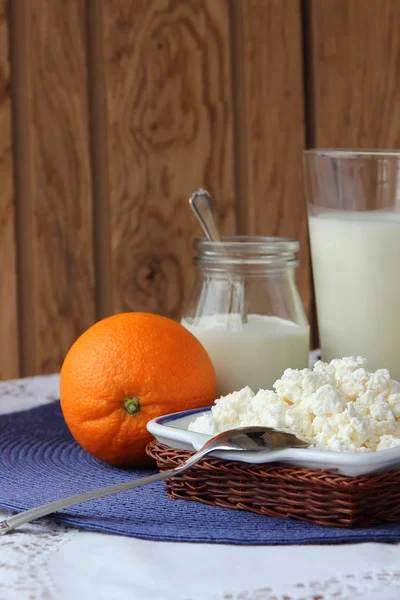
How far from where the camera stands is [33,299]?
6.72ft

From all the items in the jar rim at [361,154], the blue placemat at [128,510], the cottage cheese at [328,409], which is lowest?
the blue placemat at [128,510]

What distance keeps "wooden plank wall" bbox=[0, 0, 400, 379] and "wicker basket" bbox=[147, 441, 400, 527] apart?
1.37m

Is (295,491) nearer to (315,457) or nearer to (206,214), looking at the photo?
(315,457)

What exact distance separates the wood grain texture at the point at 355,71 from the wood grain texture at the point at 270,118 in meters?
0.05

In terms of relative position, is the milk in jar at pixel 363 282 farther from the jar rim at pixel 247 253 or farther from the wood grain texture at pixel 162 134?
the wood grain texture at pixel 162 134

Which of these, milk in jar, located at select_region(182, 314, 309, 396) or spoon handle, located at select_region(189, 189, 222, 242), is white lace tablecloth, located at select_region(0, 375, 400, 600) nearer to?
milk in jar, located at select_region(182, 314, 309, 396)

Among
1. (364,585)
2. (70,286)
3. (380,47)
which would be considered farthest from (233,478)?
(380,47)

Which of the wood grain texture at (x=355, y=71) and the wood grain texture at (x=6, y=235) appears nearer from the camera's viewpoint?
the wood grain texture at (x=6, y=235)

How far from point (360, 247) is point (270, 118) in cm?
113

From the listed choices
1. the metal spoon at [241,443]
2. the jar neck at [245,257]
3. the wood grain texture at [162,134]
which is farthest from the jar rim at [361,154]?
the wood grain texture at [162,134]

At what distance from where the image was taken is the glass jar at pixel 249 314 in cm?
100

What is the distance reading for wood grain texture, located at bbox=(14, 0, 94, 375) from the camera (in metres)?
1.98

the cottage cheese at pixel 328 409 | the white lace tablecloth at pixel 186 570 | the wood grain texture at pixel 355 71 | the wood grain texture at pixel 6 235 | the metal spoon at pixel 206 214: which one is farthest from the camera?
the wood grain texture at pixel 355 71

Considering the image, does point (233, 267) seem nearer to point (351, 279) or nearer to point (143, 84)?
point (351, 279)
